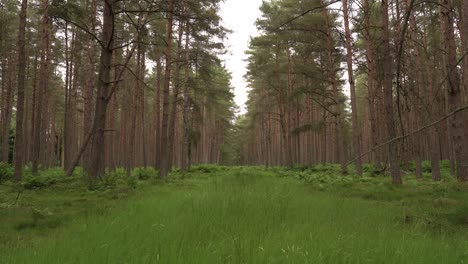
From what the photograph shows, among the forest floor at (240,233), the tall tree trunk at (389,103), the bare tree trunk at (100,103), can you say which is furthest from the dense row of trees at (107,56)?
the tall tree trunk at (389,103)

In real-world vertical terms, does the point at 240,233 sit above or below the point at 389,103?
below

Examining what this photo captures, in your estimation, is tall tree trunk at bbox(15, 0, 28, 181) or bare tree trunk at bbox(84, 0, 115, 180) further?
tall tree trunk at bbox(15, 0, 28, 181)

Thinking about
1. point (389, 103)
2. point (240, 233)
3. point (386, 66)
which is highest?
point (386, 66)

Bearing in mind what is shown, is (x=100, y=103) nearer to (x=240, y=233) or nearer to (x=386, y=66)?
(x=240, y=233)

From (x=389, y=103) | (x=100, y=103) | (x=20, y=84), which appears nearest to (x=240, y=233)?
(x=100, y=103)

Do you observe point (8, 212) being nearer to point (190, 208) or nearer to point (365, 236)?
point (190, 208)

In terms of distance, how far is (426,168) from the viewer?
22078 mm

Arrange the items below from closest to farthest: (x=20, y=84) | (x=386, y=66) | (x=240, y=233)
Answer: (x=240, y=233) → (x=386, y=66) → (x=20, y=84)

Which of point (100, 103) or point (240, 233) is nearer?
point (240, 233)

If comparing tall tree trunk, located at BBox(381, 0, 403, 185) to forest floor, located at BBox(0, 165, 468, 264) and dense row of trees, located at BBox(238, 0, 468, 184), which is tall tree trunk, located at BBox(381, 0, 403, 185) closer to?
dense row of trees, located at BBox(238, 0, 468, 184)

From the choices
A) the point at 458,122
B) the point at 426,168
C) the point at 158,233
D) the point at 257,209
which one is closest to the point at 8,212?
the point at 158,233

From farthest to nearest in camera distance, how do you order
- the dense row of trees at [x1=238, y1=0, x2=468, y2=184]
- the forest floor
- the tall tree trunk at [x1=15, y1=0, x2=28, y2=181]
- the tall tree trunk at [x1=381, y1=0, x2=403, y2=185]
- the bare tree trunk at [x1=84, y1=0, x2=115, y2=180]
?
1. the tall tree trunk at [x1=15, y1=0, x2=28, y2=181]
2. the bare tree trunk at [x1=84, y1=0, x2=115, y2=180]
3. the tall tree trunk at [x1=381, y1=0, x2=403, y2=185]
4. the dense row of trees at [x1=238, y1=0, x2=468, y2=184]
5. the forest floor

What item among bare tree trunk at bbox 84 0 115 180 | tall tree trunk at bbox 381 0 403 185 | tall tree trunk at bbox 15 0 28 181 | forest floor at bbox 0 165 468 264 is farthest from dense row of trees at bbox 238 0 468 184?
tall tree trunk at bbox 15 0 28 181

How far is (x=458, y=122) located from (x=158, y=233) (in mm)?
8637
